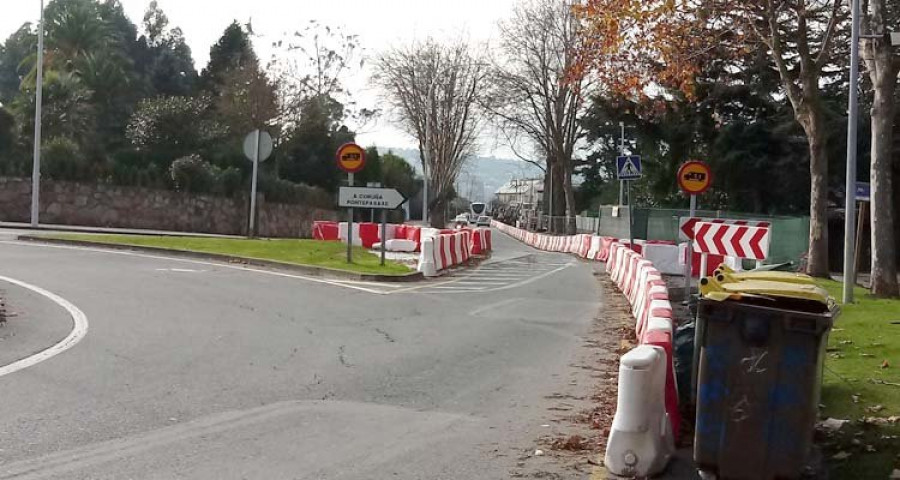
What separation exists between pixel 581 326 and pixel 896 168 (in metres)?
29.6

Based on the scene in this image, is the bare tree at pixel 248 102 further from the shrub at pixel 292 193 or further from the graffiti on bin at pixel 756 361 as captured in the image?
the graffiti on bin at pixel 756 361

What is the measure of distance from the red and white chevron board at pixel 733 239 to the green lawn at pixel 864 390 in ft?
6.19

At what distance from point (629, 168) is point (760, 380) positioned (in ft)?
50.1

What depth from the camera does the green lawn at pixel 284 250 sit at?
21.4 meters

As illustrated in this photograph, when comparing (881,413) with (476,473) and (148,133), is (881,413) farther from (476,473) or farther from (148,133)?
(148,133)

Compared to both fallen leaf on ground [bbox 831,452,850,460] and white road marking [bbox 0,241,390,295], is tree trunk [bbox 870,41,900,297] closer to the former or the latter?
white road marking [bbox 0,241,390,295]

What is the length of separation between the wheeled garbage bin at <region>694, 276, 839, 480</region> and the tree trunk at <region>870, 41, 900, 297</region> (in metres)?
13.1

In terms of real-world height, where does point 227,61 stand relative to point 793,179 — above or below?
above

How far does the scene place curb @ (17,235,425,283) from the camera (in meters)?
19.9

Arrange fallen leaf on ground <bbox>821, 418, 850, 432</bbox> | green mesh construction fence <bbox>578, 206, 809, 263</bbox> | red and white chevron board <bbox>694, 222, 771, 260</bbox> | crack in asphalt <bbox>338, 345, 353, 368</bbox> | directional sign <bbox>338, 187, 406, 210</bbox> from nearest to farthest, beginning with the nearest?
fallen leaf on ground <bbox>821, 418, 850, 432</bbox>, crack in asphalt <bbox>338, 345, 353, 368</bbox>, red and white chevron board <bbox>694, 222, 771, 260</bbox>, directional sign <bbox>338, 187, 406, 210</bbox>, green mesh construction fence <bbox>578, 206, 809, 263</bbox>

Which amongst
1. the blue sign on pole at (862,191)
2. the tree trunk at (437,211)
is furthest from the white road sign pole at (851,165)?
the tree trunk at (437,211)

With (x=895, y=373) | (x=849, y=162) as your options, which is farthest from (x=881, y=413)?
(x=849, y=162)

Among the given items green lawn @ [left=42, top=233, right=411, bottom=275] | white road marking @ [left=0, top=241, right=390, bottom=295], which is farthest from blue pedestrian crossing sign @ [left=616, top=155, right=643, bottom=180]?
white road marking @ [left=0, top=241, right=390, bottom=295]

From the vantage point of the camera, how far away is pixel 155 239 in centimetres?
2630
